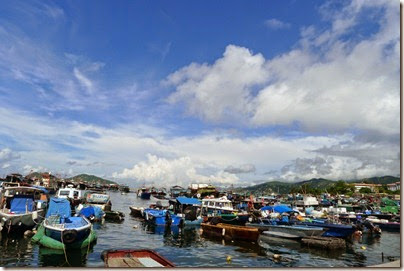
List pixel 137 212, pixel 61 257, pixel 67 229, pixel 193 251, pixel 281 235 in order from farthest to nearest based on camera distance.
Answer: pixel 137 212 → pixel 281 235 → pixel 193 251 → pixel 67 229 → pixel 61 257

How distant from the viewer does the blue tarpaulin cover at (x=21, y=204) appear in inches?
938

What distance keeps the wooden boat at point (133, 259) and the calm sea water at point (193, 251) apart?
12.8 ft

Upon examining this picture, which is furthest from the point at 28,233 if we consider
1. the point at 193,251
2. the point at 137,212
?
the point at 137,212

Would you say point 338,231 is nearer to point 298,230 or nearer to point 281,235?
point 298,230

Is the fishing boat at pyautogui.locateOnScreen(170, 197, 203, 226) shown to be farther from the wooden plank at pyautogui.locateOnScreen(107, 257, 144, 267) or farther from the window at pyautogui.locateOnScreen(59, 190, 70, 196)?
the wooden plank at pyautogui.locateOnScreen(107, 257, 144, 267)

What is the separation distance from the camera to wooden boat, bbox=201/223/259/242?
944 inches

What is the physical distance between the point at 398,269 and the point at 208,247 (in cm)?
1561

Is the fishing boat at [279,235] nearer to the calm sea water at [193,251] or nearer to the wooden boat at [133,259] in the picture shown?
the calm sea water at [193,251]

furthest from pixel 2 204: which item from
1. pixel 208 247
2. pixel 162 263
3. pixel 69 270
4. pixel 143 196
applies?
pixel 143 196

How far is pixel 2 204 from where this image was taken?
1054 inches

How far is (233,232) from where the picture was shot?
2519cm

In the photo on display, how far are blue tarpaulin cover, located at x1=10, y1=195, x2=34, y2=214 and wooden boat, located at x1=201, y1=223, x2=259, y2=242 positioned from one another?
1459 centimetres

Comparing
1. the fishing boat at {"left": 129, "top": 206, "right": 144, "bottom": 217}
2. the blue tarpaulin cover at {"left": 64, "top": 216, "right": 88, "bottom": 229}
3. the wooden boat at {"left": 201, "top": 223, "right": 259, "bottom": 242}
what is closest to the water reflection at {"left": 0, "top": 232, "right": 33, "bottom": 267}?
the blue tarpaulin cover at {"left": 64, "top": 216, "right": 88, "bottom": 229}

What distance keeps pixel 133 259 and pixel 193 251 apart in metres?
9.27
